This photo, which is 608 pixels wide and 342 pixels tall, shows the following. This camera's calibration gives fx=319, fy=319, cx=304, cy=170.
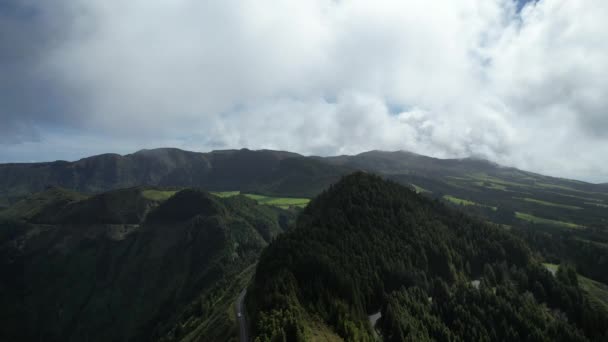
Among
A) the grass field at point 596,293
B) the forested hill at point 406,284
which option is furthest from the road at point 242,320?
the grass field at point 596,293

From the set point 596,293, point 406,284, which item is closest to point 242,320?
point 406,284

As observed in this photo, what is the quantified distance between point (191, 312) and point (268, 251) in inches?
3307

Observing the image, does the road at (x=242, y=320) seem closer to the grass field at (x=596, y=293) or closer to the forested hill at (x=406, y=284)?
the forested hill at (x=406, y=284)

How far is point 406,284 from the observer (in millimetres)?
127438

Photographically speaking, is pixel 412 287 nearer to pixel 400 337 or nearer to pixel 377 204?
pixel 400 337

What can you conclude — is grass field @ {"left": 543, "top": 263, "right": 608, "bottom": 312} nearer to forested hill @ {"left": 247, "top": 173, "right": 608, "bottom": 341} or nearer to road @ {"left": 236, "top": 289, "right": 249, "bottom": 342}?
forested hill @ {"left": 247, "top": 173, "right": 608, "bottom": 341}

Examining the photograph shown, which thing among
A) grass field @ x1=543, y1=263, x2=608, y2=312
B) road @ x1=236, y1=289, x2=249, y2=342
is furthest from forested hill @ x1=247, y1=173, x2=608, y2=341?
grass field @ x1=543, y1=263, x2=608, y2=312

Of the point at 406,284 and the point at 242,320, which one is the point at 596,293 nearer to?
the point at 406,284

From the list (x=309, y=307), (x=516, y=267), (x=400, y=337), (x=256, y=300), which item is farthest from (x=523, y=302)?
(x=256, y=300)

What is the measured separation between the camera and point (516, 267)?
155 metres

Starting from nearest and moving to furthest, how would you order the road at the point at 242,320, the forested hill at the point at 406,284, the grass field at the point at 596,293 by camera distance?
the road at the point at 242,320
the forested hill at the point at 406,284
the grass field at the point at 596,293

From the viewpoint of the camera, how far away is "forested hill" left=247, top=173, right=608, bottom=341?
302ft

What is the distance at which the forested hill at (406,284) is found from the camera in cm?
9200

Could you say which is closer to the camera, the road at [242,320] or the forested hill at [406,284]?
the road at [242,320]
